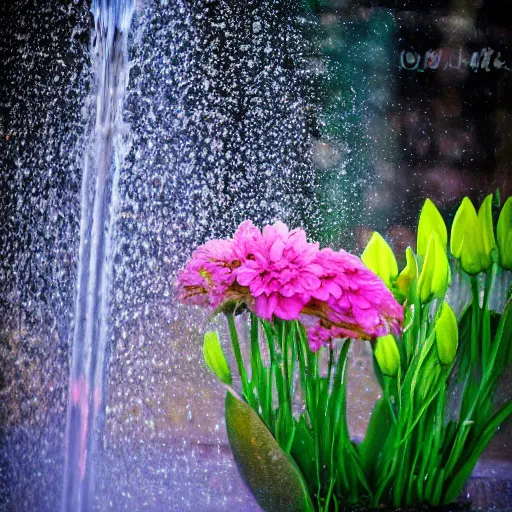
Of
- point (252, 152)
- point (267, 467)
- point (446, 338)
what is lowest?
point (267, 467)

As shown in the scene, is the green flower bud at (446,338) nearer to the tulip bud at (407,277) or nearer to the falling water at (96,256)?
the tulip bud at (407,277)

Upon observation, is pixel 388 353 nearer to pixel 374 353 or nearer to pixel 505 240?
pixel 374 353

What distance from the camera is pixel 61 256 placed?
0.84 metres

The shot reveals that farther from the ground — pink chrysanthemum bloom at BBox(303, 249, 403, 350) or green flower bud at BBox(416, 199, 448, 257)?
green flower bud at BBox(416, 199, 448, 257)

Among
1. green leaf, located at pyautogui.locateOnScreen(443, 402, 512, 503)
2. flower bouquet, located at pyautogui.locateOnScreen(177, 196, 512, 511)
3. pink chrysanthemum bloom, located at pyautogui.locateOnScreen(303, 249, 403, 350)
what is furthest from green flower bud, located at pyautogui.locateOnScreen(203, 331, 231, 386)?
green leaf, located at pyautogui.locateOnScreen(443, 402, 512, 503)

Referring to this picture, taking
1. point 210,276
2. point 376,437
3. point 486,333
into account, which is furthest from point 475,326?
point 210,276

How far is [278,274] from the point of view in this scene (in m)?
0.51

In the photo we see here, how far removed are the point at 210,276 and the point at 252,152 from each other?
0.22 meters

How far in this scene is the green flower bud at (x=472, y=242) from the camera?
590 millimetres

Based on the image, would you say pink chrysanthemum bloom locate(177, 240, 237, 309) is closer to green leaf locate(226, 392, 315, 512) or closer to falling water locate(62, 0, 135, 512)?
green leaf locate(226, 392, 315, 512)

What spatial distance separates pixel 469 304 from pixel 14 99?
2.18 ft

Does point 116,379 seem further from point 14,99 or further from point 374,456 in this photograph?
point 14,99

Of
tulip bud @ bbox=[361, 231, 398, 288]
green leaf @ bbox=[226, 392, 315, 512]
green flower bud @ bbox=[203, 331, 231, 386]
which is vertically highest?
tulip bud @ bbox=[361, 231, 398, 288]

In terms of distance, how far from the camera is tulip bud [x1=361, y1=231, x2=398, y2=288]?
1.91ft
